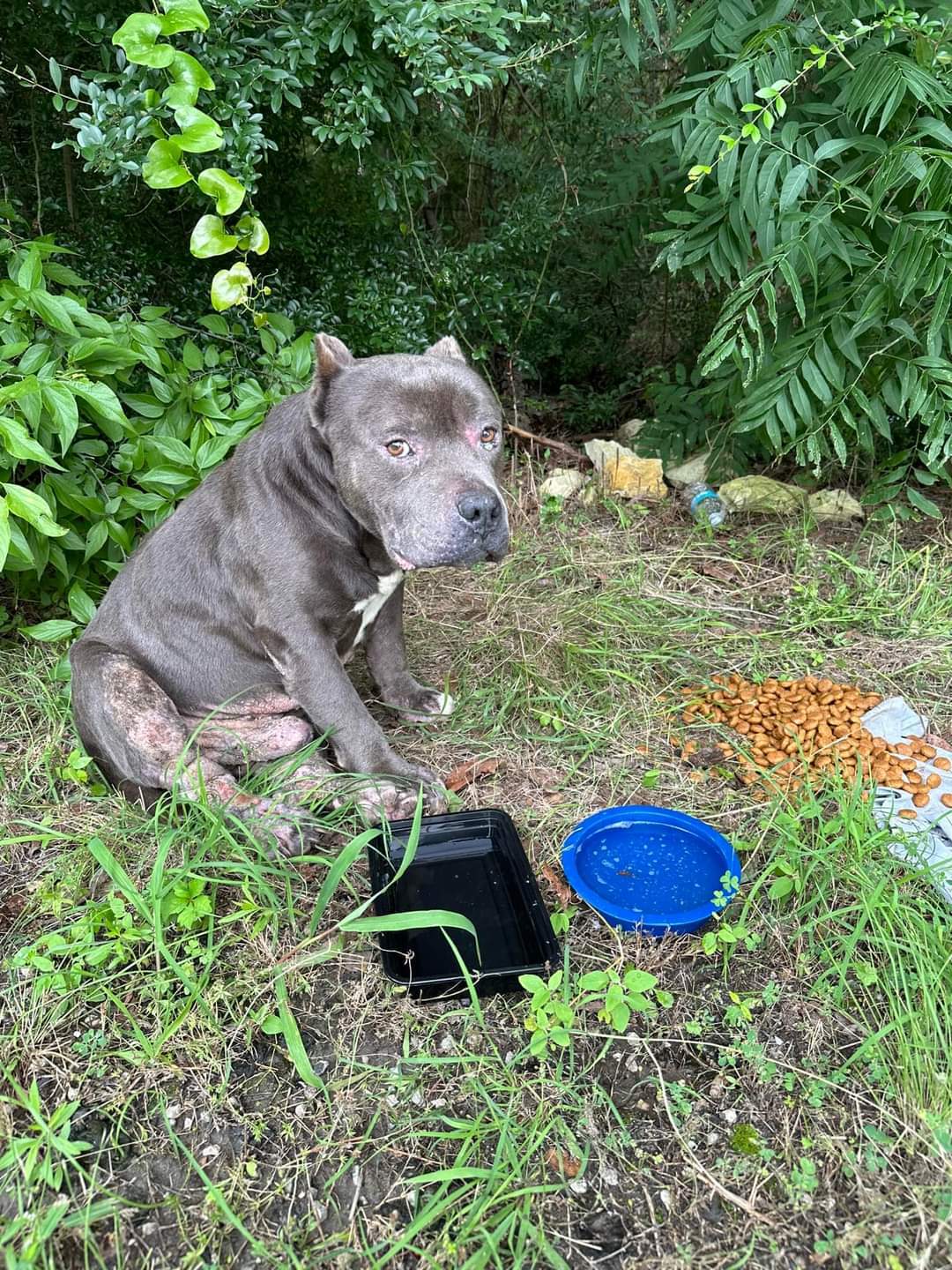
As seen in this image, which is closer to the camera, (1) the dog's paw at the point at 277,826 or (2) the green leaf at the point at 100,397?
(1) the dog's paw at the point at 277,826

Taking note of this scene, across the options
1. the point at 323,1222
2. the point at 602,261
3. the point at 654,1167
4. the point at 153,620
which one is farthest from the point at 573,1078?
the point at 602,261

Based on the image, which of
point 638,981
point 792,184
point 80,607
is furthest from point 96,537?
point 792,184

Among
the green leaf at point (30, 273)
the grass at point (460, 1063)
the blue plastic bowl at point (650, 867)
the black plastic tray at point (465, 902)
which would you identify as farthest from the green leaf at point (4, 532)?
the blue plastic bowl at point (650, 867)

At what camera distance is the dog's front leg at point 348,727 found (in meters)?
2.63

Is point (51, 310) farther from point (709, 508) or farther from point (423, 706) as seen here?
point (709, 508)

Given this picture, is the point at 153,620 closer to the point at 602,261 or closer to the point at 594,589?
the point at 594,589

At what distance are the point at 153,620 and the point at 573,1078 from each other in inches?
73.0

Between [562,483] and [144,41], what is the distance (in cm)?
291

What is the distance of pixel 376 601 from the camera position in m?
2.89

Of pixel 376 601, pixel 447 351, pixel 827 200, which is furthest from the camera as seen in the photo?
pixel 827 200

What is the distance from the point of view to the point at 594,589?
158 inches

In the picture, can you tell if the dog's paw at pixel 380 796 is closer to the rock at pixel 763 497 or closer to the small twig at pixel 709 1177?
the small twig at pixel 709 1177

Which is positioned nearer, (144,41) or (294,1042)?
(294,1042)

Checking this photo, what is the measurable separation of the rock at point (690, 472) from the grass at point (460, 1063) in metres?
2.28
